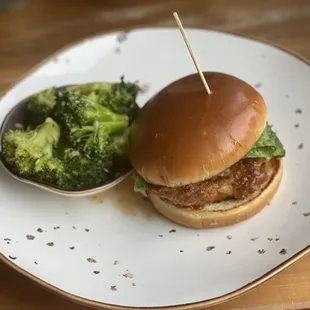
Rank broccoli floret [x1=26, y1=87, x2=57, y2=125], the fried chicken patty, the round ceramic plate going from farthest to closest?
1. broccoli floret [x1=26, y1=87, x2=57, y2=125]
2. the fried chicken patty
3. the round ceramic plate

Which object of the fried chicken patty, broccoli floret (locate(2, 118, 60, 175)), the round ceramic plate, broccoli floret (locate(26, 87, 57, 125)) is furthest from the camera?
broccoli floret (locate(26, 87, 57, 125))

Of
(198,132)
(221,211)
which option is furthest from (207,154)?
(221,211)

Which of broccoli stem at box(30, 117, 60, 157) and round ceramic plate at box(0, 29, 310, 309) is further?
broccoli stem at box(30, 117, 60, 157)

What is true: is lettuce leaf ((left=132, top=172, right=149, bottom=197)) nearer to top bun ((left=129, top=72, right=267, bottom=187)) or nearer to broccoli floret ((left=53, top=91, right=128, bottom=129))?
top bun ((left=129, top=72, right=267, bottom=187))

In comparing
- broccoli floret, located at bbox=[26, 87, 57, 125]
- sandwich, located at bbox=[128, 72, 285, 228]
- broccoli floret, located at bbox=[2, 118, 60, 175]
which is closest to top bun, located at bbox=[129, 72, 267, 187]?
sandwich, located at bbox=[128, 72, 285, 228]

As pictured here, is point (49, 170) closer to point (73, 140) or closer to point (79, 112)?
point (73, 140)

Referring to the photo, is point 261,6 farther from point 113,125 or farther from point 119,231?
point 119,231

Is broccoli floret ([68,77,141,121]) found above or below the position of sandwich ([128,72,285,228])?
above
